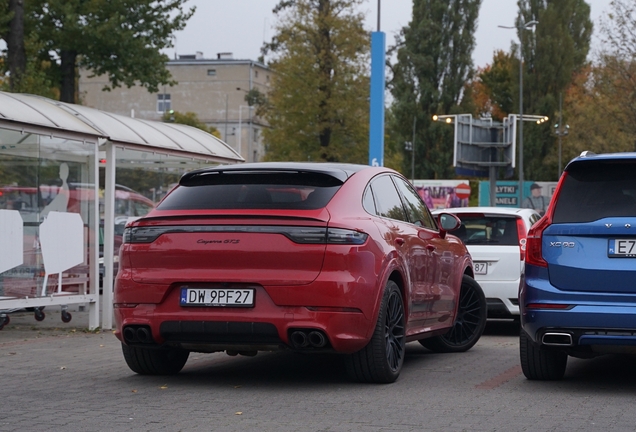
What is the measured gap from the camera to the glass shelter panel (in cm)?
1171

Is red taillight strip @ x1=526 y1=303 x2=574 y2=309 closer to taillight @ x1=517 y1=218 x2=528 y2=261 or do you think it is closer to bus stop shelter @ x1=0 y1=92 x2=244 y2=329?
taillight @ x1=517 y1=218 x2=528 y2=261

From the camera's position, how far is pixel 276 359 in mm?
9953

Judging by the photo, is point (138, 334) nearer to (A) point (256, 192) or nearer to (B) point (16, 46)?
(A) point (256, 192)

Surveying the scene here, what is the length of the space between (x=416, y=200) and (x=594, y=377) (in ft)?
7.10

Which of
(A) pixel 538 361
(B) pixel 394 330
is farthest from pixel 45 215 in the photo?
(A) pixel 538 361

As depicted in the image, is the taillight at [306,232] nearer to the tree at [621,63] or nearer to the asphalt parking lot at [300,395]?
the asphalt parking lot at [300,395]

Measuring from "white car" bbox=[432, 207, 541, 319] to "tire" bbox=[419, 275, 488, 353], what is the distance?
197cm

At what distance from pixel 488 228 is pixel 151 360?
5.89 meters

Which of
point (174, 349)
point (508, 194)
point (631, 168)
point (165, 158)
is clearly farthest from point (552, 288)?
point (508, 194)

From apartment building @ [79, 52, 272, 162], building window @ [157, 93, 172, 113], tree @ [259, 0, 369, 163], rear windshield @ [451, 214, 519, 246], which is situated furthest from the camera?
building window @ [157, 93, 172, 113]

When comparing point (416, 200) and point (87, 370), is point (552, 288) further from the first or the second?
point (87, 370)

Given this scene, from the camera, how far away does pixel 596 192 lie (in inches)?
311

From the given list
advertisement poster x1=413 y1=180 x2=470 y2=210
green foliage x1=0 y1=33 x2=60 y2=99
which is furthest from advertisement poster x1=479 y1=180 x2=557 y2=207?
green foliage x1=0 y1=33 x2=60 y2=99

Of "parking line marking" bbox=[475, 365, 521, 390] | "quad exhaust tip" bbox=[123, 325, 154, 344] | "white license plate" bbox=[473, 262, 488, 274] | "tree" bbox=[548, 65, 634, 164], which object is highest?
"tree" bbox=[548, 65, 634, 164]
